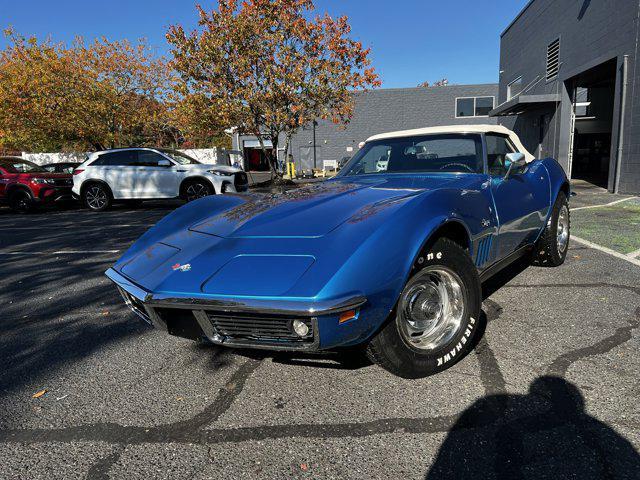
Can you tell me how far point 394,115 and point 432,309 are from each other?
30.6 meters

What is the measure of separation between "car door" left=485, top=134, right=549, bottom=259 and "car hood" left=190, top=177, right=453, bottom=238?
1.71 feet

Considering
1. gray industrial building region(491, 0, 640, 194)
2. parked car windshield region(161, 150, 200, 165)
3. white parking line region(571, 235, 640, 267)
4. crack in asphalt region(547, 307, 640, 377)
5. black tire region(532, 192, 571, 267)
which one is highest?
gray industrial building region(491, 0, 640, 194)

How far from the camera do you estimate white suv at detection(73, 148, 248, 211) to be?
11.6 metres

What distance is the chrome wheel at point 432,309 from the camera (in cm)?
234

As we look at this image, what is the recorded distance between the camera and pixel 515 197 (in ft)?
11.2

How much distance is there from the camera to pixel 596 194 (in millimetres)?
12320

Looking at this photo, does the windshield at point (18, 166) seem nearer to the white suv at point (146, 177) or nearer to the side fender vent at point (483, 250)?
the white suv at point (146, 177)

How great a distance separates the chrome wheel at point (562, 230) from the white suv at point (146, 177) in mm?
8546

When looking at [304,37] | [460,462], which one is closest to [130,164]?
[304,37]

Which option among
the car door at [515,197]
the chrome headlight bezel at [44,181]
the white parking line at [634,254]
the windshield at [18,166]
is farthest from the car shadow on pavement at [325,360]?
the windshield at [18,166]

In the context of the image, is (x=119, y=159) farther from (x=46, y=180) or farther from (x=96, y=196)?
(x=46, y=180)

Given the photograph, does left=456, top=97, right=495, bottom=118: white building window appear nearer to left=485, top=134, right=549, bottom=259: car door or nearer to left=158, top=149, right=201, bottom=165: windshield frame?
left=158, top=149, right=201, bottom=165: windshield frame

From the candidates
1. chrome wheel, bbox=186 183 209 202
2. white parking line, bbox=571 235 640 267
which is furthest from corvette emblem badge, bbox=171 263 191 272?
chrome wheel, bbox=186 183 209 202

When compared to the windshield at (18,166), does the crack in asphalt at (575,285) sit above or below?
below
